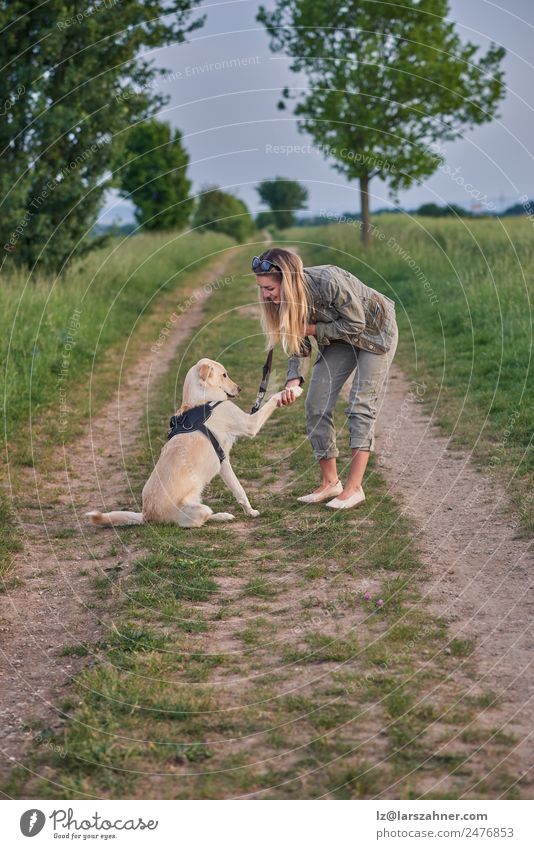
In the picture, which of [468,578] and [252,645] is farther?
[468,578]

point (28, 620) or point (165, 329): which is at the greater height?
point (165, 329)

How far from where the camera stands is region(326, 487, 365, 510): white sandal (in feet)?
25.5

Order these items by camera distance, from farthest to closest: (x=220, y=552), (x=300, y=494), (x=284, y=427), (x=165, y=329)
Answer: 1. (x=165, y=329)
2. (x=284, y=427)
3. (x=300, y=494)
4. (x=220, y=552)

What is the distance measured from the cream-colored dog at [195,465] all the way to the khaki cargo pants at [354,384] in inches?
15.9

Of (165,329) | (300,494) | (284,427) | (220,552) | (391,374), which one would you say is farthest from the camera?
(165,329)

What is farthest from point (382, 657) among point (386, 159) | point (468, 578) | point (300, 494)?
point (386, 159)

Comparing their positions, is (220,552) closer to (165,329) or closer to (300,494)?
(300,494)

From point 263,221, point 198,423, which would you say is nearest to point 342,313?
point 198,423

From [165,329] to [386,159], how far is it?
9.92 m

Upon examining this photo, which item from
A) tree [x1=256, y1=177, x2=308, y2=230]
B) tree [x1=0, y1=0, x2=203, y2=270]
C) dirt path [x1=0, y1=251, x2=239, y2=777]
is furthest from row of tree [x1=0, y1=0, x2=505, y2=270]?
tree [x1=256, y1=177, x2=308, y2=230]

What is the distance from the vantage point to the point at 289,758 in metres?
4.25

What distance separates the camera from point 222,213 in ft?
163

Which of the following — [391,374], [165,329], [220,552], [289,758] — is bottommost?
[289,758]
